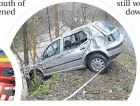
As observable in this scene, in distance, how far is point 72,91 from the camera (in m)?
5.27

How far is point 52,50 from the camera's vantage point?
209 inches

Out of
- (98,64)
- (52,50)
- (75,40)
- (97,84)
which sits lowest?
(97,84)

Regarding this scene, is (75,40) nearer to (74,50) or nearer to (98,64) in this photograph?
(74,50)

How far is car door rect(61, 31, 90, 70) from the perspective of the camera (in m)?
5.27

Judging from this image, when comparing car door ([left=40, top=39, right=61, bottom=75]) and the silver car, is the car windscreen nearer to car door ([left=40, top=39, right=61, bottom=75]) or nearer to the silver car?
the silver car

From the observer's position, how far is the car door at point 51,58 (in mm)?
→ 5281

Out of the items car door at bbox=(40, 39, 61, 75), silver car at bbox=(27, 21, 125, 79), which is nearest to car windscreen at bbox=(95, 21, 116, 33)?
silver car at bbox=(27, 21, 125, 79)

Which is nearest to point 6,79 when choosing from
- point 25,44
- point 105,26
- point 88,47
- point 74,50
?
point 25,44

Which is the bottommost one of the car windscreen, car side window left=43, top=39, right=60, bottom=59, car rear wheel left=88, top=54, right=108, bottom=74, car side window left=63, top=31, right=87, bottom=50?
car rear wheel left=88, top=54, right=108, bottom=74

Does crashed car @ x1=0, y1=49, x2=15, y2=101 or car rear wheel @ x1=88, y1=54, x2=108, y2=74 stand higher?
car rear wheel @ x1=88, y1=54, x2=108, y2=74

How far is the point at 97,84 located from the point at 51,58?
1.84 ft
